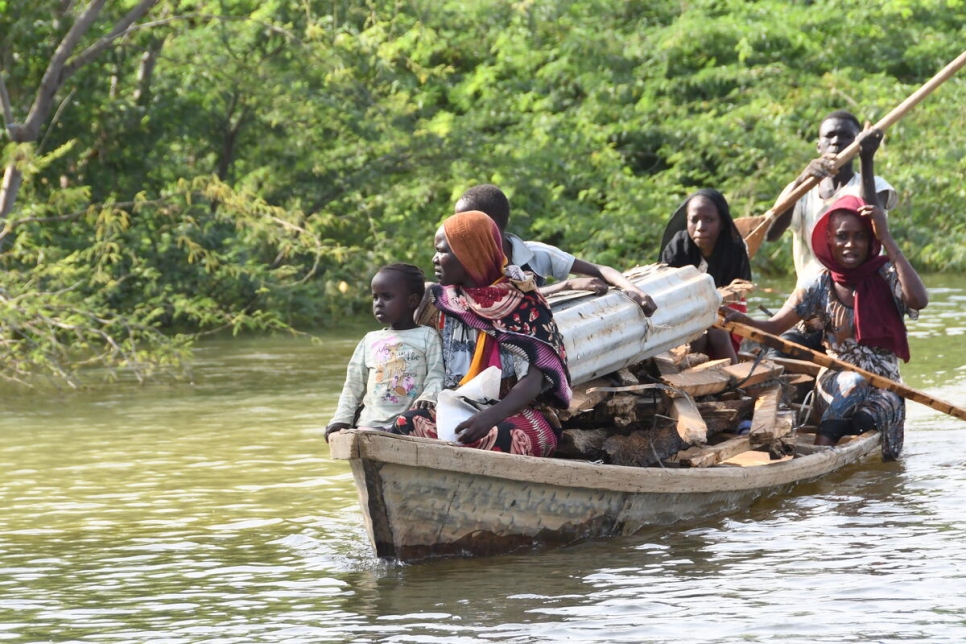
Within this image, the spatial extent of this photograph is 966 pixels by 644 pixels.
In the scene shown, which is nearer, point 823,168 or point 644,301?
point 644,301

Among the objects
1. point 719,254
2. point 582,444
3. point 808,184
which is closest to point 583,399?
point 582,444

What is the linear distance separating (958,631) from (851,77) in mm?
18810

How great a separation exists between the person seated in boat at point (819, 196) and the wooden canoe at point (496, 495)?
6.38ft

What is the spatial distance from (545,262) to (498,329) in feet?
3.58

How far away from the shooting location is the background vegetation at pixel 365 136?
47.1ft

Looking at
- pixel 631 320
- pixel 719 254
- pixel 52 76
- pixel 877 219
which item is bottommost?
pixel 631 320

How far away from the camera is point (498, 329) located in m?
6.09

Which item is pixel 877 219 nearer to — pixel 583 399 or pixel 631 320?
pixel 631 320

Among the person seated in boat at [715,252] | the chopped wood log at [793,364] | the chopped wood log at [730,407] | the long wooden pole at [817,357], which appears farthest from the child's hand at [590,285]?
the chopped wood log at [793,364]

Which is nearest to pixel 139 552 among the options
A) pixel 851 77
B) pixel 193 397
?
pixel 193 397

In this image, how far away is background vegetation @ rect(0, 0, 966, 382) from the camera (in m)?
14.4

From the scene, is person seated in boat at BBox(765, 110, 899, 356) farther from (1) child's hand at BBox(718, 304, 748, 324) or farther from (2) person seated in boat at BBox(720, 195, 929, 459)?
(1) child's hand at BBox(718, 304, 748, 324)

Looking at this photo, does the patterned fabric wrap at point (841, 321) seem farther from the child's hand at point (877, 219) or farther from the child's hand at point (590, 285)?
the child's hand at point (590, 285)

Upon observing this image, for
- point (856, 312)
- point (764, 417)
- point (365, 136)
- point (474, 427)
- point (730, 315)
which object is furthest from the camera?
point (365, 136)
